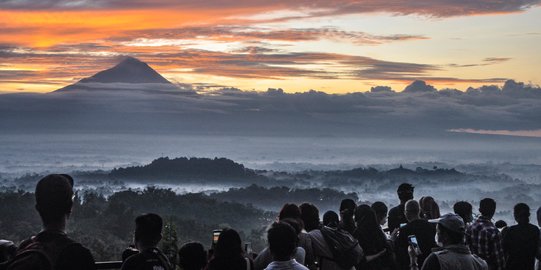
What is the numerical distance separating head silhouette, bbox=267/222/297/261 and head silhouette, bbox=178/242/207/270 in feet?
1.97

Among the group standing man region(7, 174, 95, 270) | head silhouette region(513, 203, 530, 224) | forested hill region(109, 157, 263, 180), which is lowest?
forested hill region(109, 157, 263, 180)

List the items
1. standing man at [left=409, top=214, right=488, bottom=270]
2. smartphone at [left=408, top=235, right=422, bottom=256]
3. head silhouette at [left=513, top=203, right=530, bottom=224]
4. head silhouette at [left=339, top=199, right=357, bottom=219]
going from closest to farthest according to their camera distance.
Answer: standing man at [left=409, top=214, right=488, bottom=270], smartphone at [left=408, top=235, right=422, bottom=256], head silhouette at [left=339, top=199, right=357, bottom=219], head silhouette at [left=513, top=203, right=530, bottom=224]

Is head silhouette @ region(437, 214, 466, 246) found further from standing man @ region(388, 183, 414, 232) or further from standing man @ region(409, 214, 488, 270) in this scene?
standing man @ region(388, 183, 414, 232)

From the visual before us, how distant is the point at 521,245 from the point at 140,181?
152632 mm

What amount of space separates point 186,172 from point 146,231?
16659 cm

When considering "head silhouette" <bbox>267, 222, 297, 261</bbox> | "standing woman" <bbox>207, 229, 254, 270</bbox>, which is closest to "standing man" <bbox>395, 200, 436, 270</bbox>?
"head silhouette" <bbox>267, 222, 297, 261</bbox>

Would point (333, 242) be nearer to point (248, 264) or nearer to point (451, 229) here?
point (451, 229)

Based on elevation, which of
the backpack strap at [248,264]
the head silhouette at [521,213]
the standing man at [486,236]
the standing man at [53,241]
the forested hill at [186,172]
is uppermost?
the standing man at [53,241]

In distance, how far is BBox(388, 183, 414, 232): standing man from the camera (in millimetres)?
9969

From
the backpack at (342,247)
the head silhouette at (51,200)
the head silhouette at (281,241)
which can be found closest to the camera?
the head silhouette at (51,200)

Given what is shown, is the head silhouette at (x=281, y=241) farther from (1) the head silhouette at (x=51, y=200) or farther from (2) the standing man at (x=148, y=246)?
(1) the head silhouette at (x=51, y=200)

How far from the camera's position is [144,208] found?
10175 cm

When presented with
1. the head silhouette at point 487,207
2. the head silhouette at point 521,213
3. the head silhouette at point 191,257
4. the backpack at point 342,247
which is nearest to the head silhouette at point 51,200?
the head silhouette at point 191,257

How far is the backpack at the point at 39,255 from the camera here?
4801 mm
